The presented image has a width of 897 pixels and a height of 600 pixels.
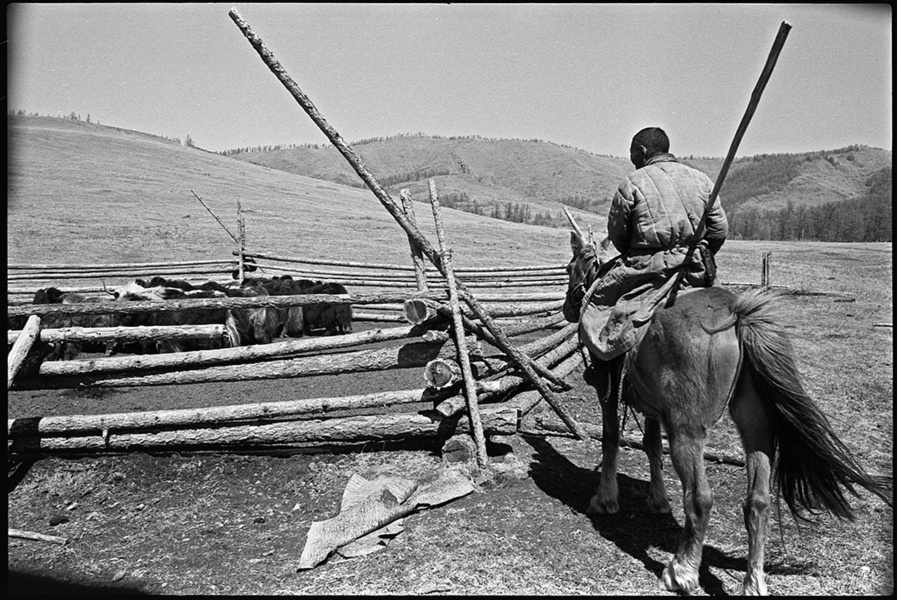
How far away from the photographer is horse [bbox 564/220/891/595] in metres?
3.06

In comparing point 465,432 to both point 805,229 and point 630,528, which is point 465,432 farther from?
point 805,229

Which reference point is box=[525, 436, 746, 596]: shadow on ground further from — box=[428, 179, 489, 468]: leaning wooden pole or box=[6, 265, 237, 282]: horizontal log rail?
box=[6, 265, 237, 282]: horizontal log rail

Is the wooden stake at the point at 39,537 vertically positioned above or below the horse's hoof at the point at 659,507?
below

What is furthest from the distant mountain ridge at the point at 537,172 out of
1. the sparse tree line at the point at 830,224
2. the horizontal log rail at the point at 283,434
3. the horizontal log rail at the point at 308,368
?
the horizontal log rail at the point at 283,434

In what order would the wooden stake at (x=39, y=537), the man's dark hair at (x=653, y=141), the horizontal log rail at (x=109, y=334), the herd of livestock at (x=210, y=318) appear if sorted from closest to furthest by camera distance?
the man's dark hair at (x=653, y=141), the wooden stake at (x=39, y=537), the horizontal log rail at (x=109, y=334), the herd of livestock at (x=210, y=318)

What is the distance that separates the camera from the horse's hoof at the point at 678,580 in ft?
10.4

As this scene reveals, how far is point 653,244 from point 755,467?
1340 millimetres

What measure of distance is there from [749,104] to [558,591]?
8.47 feet

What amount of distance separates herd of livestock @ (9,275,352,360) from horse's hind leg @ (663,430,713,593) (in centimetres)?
529

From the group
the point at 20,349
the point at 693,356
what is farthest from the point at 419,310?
the point at 20,349

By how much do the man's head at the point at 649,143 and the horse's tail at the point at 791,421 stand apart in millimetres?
1148

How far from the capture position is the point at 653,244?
364cm

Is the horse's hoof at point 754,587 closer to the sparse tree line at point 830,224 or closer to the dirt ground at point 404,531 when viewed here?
the dirt ground at point 404,531

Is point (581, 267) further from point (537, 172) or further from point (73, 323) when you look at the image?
point (537, 172)
